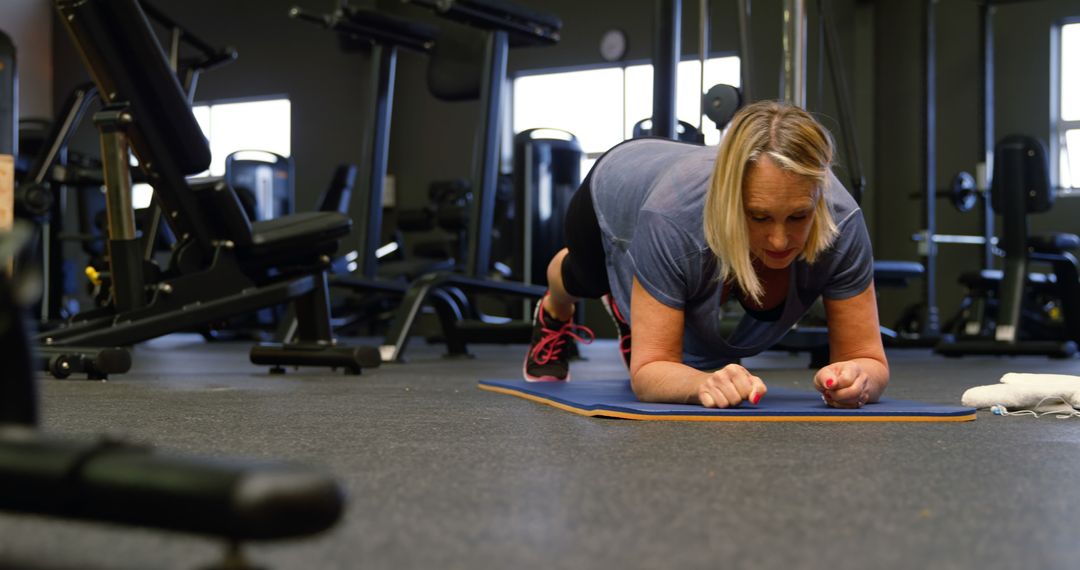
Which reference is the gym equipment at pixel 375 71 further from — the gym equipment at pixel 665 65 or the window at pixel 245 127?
the window at pixel 245 127

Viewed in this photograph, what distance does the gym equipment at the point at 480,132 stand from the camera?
3895mm

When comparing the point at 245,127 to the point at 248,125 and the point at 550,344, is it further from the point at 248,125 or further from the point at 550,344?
the point at 550,344

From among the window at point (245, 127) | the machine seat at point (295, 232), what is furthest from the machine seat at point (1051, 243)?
the window at point (245, 127)

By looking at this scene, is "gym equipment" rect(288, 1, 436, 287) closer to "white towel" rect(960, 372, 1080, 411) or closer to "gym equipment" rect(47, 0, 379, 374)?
"gym equipment" rect(47, 0, 379, 374)

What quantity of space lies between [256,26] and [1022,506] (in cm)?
938

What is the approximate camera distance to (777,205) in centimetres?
144

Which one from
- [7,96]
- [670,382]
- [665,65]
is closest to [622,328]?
[670,382]

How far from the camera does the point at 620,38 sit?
7.98 meters

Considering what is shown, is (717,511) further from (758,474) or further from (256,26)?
(256,26)

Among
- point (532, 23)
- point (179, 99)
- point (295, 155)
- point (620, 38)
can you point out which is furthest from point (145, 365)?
point (295, 155)

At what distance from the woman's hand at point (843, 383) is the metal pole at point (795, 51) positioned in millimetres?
1780

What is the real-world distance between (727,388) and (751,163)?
0.33 m

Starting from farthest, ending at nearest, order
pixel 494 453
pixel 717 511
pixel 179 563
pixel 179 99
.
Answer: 1. pixel 179 99
2. pixel 494 453
3. pixel 717 511
4. pixel 179 563

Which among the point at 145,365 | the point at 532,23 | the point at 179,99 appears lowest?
the point at 145,365
